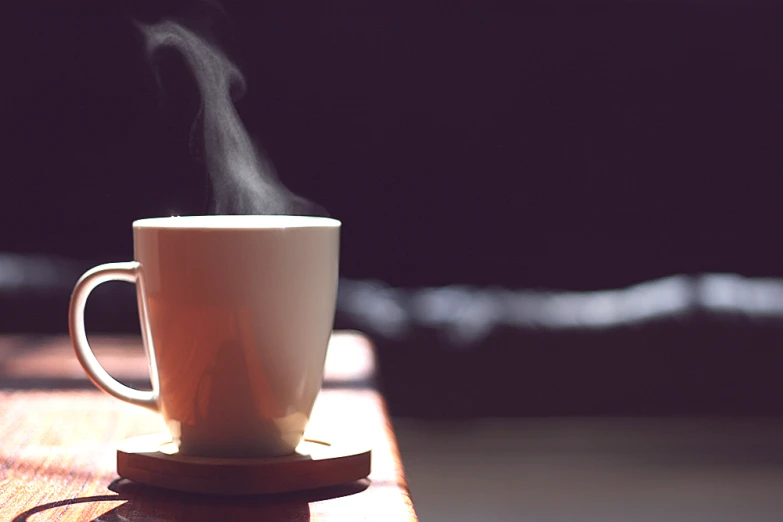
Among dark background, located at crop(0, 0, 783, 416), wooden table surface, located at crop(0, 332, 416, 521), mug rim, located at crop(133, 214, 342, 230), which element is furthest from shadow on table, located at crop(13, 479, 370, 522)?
dark background, located at crop(0, 0, 783, 416)

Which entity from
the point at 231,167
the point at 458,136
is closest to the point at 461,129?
the point at 458,136

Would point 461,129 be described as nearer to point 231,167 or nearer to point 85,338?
point 231,167

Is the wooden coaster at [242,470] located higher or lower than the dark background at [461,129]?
lower

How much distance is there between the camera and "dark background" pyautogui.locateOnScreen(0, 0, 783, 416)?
1.63 meters

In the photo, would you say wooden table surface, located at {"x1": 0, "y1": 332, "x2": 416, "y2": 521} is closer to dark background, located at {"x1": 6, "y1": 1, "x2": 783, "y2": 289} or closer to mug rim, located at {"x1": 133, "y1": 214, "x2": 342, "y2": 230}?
mug rim, located at {"x1": 133, "y1": 214, "x2": 342, "y2": 230}

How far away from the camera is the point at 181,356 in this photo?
0.43 meters

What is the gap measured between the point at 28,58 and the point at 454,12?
733mm

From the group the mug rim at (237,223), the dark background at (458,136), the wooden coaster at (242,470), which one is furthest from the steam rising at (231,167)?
the dark background at (458,136)

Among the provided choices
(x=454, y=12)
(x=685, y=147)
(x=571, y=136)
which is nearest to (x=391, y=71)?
(x=454, y=12)

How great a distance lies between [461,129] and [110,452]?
1.25 m

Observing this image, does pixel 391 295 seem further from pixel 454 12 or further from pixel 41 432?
pixel 41 432

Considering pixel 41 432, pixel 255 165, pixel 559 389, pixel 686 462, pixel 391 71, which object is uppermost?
pixel 391 71

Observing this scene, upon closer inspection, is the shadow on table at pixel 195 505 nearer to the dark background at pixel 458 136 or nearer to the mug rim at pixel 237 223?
the mug rim at pixel 237 223

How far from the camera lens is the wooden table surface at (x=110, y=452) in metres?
0.40
